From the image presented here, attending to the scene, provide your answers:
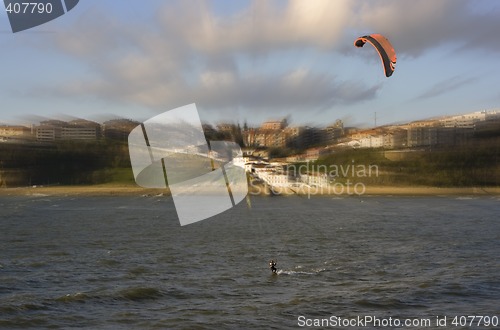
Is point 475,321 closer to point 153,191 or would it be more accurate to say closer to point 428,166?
point 428,166

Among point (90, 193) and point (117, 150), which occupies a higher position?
point (117, 150)

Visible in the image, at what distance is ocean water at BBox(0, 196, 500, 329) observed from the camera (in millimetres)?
13805

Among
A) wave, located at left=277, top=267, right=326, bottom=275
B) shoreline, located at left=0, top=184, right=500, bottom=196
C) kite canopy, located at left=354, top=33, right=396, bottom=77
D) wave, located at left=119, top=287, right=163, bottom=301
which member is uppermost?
kite canopy, located at left=354, top=33, right=396, bottom=77

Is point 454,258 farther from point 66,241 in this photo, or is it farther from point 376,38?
point 66,241

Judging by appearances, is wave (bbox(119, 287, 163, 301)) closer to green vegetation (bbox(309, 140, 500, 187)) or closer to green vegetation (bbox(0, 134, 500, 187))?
green vegetation (bbox(0, 134, 500, 187))

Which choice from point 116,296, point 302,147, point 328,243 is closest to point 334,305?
point 116,296

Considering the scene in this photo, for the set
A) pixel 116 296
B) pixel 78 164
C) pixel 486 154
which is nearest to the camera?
pixel 116 296

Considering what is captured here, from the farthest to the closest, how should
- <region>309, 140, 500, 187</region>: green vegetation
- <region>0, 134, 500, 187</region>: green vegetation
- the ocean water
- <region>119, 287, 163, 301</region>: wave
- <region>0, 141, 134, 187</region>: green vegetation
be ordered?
<region>0, 141, 134, 187</region>: green vegetation
<region>0, 134, 500, 187</region>: green vegetation
<region>309, 140, 500, 187</region>: green vegetation
<region>119, 287, 163, 301</region>: wave
the ocean water

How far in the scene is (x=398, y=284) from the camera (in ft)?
56.0

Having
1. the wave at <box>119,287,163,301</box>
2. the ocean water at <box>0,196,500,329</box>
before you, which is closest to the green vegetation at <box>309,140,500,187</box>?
the ocean water at <box>0,196,500,329</box>

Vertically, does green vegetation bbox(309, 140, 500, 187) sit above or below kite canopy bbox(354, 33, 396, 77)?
below

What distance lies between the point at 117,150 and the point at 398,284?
7441 cm

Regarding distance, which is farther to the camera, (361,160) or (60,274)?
(361,160)

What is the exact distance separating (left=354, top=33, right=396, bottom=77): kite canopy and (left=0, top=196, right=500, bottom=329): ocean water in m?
6.02
